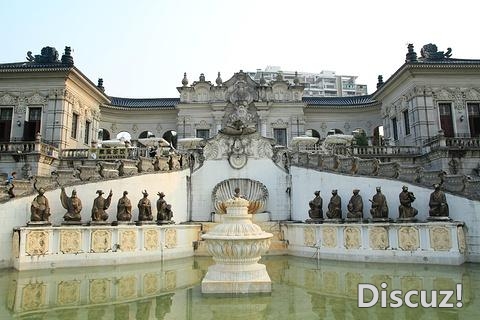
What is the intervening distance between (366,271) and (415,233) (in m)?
2.61

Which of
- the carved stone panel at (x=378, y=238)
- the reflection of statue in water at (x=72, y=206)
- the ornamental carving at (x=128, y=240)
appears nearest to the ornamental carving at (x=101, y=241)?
the ornamental carving at (x=128, y=240)

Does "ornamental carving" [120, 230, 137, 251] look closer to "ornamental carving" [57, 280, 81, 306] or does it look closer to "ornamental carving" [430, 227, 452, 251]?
"ornamental carving" [57, 280, 81, 306]

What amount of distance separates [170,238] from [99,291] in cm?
489

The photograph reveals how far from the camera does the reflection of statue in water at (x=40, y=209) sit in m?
11.4

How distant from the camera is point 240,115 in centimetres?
3100

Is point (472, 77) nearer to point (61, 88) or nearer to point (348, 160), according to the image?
point (348, 160)

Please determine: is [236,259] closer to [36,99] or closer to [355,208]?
[355,208]

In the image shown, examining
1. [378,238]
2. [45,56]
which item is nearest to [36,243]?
[378,238]

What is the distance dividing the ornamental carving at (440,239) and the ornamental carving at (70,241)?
11.1 m

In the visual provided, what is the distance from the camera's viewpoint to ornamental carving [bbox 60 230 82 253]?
443 inches

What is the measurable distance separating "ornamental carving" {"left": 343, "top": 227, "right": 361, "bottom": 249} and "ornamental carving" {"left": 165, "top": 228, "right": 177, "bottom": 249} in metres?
5.90

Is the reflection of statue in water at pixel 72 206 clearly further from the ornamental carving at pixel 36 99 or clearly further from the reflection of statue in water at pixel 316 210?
the ornamental carving at pixel 36 99

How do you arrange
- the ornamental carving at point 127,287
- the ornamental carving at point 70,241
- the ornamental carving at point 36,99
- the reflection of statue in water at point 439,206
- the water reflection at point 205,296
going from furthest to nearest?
the ornamental carving at point 36,99
the reflection of statue in water at point 439,206
the ornamental carving at point 70,241
the ornamental carving at point 127,287
the water reflection at point 205,296

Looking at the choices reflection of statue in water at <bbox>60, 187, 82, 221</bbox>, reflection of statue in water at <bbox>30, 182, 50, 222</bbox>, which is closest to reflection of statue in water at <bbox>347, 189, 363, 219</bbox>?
reflection of statue in water at <bbox>60, 187, 82, 221</bbox>
